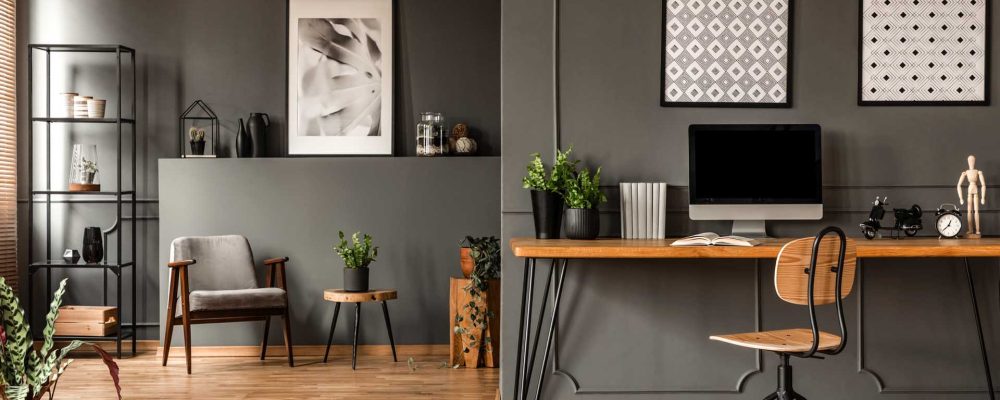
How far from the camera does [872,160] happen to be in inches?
154

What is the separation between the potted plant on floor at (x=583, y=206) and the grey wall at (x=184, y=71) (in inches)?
94.2

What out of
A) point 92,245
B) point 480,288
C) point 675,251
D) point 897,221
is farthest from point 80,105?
point 897,221

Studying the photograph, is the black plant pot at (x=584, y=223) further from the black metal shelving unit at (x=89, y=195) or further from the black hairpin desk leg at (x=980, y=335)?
the black metal shelving unit at (x=89, y=195)

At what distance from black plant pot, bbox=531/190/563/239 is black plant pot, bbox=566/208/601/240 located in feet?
0.25

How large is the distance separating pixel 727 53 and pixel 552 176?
3.30 ft

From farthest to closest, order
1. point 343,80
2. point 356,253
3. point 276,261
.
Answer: point 343,80 → point 276,261 → point 356,253

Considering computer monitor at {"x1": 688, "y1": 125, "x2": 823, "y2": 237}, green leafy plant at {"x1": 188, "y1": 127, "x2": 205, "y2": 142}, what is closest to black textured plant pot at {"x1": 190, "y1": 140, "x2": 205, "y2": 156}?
green leafy plant at {"x1": 188, "y1": 127, "x2": 205, "y2": 142}

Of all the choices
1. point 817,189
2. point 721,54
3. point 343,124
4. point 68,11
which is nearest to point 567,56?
point 721,54

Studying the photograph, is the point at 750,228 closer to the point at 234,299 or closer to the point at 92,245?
the point at 234,299

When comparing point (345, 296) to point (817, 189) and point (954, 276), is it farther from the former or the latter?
point (954, 276)

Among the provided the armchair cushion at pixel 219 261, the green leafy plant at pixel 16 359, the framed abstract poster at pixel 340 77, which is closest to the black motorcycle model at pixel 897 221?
the green leafy plant at pixel 16 359

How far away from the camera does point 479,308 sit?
5281 mm

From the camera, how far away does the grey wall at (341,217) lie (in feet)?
18.9

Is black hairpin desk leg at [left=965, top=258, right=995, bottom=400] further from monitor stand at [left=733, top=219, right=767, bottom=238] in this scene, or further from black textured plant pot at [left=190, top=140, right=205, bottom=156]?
black textured plant pot at [left=190, top=140, right=205, bottom=156]
